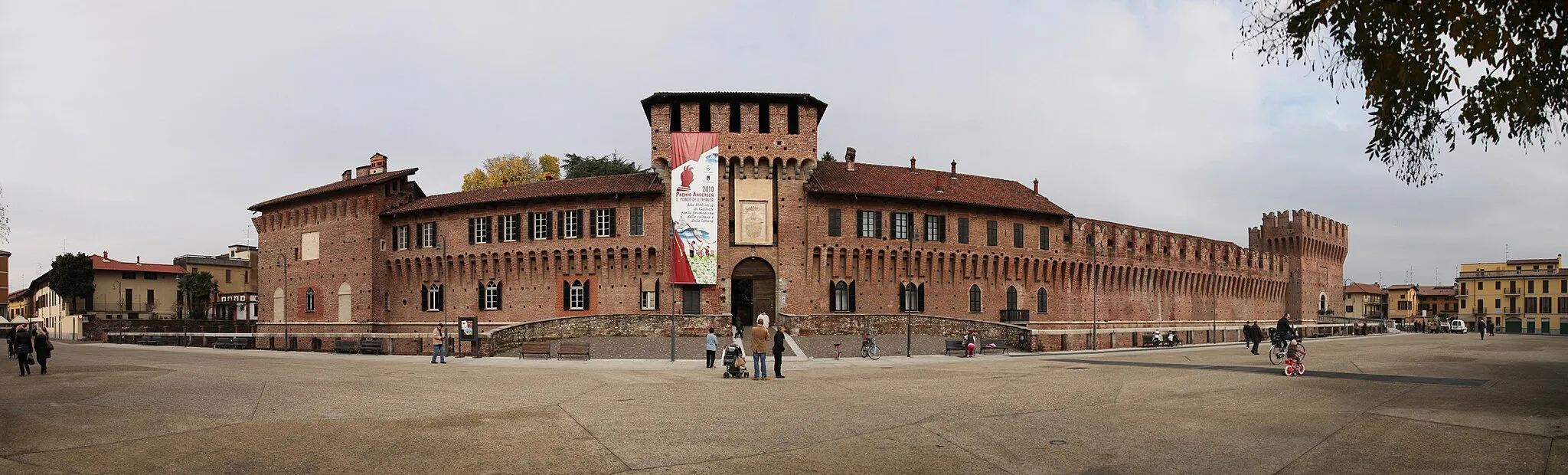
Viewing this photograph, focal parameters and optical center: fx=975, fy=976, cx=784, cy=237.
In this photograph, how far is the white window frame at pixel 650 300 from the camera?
2004 inches

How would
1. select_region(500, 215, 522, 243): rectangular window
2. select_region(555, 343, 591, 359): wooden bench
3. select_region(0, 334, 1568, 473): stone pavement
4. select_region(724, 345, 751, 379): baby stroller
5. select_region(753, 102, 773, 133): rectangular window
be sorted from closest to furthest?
select_region(0, 334, 1568, 473): stone pavement → select_region(724, 345, 751, 379): baby stroller → select_region(555, 343, 591, 359): wooden bench → select_region(753, 102, 773, 133): rectangular window → select_region(500, 215, 522, 243): rectangular window

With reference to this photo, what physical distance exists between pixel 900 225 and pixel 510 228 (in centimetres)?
2185

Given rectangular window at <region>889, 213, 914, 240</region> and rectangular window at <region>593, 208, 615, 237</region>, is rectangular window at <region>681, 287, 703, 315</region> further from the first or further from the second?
rectangular window at <region>889, 213, 914, 240</region>

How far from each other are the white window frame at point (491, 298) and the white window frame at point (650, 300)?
980cm

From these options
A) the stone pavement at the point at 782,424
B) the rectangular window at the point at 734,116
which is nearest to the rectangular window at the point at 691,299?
the rectangular window at the point at 734,116

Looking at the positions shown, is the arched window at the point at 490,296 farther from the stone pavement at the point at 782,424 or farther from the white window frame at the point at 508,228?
the stone pavement at the point at 782,424

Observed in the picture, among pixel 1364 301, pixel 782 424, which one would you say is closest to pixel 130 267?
pixel 782 424

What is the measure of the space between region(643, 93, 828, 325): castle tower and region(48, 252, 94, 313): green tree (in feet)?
208

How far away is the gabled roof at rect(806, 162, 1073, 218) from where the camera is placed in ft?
172

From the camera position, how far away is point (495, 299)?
55.2 metres

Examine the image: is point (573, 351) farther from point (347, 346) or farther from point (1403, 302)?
point (1403, 302)

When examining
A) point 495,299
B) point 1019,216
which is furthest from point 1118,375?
point 495,299

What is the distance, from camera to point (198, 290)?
8956cm

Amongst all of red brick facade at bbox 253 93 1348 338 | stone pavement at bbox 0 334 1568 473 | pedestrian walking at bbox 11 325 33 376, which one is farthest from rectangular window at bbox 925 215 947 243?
pedestrian walking at bbox 11 325 33 376
